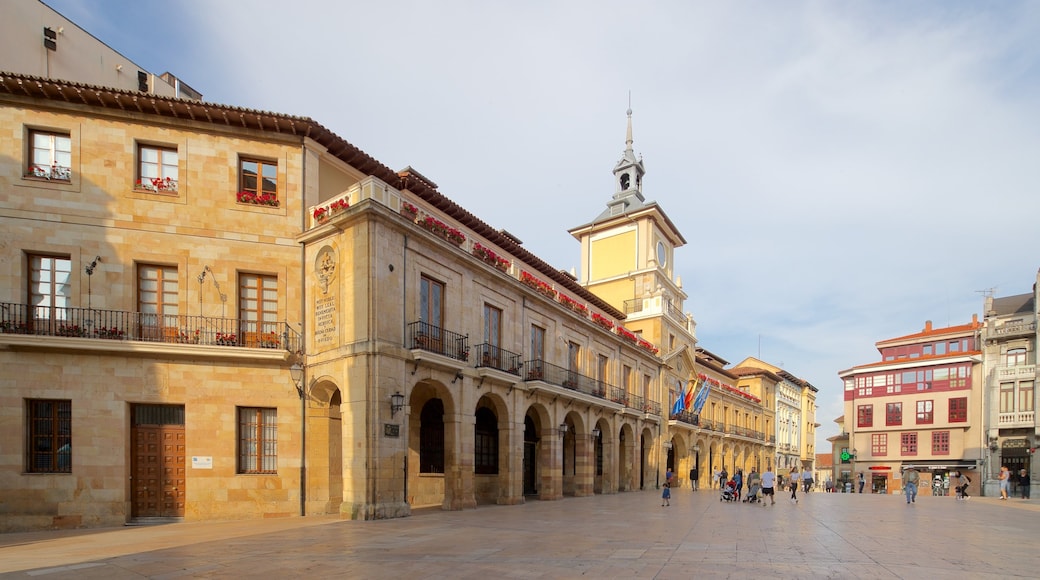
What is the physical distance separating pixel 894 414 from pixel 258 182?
54495mm

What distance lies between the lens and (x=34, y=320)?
1551 cm

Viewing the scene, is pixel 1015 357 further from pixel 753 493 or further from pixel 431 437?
pixel 431 437

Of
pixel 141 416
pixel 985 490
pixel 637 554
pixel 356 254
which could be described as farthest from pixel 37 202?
pixel 985 490

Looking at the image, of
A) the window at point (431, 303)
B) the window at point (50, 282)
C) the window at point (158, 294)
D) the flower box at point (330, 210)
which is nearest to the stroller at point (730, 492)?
the window at point (431, 303)

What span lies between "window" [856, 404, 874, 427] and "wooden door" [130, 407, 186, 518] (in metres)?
55.0

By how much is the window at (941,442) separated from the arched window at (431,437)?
45.6 metres

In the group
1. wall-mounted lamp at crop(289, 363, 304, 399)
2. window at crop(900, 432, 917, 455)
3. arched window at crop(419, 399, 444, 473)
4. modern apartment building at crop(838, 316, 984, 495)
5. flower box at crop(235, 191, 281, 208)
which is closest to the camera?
wall-mounted lamp at crop(289, 363, 304, 399)

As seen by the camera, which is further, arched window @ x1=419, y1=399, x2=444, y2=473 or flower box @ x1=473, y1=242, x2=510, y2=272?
flower box @ x1=473, y1=242, x2=510, y2=272

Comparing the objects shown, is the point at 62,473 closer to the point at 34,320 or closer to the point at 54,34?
the point at 34,320

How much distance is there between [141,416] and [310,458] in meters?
4.51

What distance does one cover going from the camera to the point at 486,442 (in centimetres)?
2380

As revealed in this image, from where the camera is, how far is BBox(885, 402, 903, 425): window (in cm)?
5194

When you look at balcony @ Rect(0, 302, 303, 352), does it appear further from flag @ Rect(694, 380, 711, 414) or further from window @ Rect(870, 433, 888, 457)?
window @ Rect(870, 433, 888, 457)

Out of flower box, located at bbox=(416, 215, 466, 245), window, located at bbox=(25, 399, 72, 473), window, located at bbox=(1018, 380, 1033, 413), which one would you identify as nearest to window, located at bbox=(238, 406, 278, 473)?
window, located at bbox=(25, 399, 72, 473)
